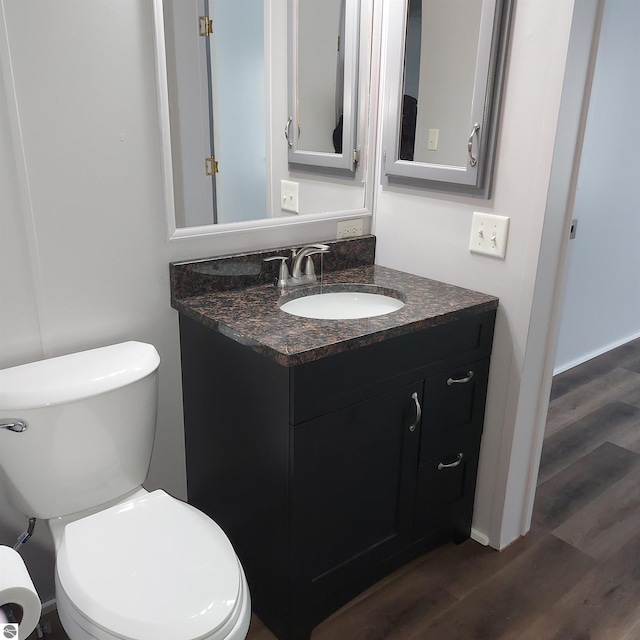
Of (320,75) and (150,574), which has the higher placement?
(320,75)

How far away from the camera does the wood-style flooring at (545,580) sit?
5.50ft

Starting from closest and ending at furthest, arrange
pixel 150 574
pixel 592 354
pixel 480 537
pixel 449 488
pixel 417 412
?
1. pixel 150 574
2. pixel 417 412
3. pixel 449 488
4. pixel 480 537
5. pixel 592 354

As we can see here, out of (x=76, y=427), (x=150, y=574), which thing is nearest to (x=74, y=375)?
(x=76, y=427)

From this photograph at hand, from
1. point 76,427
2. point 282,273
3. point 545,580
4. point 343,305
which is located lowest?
point 545,580

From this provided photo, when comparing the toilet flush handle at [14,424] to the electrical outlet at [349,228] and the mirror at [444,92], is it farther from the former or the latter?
the mirror at [444,92]

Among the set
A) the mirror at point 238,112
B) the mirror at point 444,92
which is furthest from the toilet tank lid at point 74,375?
the mirror at point 444,92

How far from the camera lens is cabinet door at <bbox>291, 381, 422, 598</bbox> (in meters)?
1.46

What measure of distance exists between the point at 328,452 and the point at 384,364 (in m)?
0.26

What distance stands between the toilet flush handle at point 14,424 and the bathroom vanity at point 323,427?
475mm

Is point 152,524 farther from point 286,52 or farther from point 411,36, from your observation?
point 411,36

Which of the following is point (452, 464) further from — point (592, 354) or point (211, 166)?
point (592, 354)

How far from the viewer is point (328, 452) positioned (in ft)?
4.88

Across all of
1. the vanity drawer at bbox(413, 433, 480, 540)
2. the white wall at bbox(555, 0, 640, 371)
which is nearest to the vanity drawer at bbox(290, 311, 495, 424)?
the vanity drawer at bbox(413, 433, 480, 540)

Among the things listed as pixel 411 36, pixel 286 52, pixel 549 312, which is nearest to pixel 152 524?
pixel 549 312
